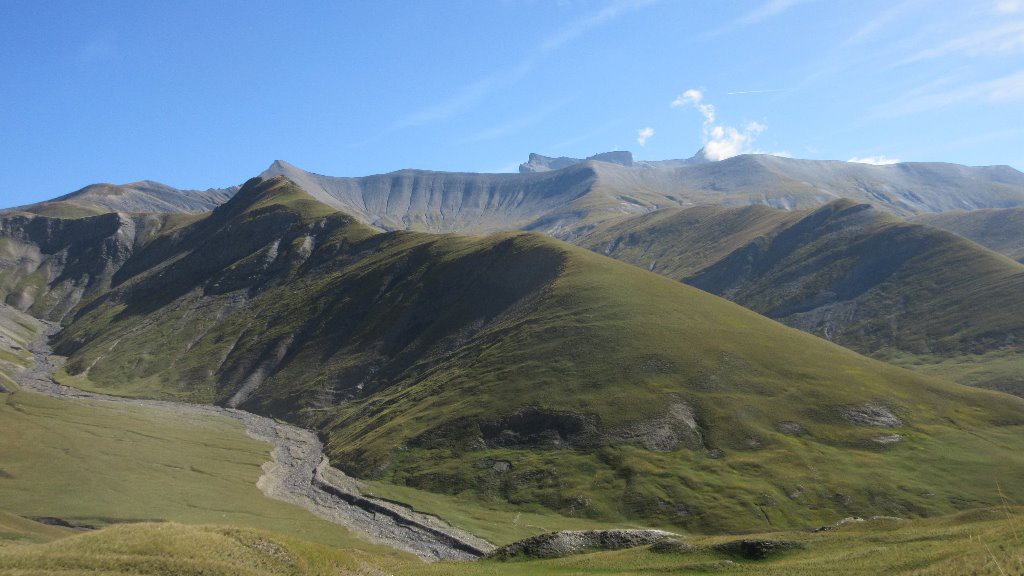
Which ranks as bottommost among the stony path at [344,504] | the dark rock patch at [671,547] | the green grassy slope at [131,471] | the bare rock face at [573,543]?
the stony path at [344,504]

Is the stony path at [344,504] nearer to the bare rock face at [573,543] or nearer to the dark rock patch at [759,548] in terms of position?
the bare rock face at [573,543]

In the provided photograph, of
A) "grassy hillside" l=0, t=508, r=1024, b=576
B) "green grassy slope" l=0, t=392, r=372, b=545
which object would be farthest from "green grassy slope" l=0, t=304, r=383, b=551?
"grassy hillside" l=0, t=508, r=1024, b=576

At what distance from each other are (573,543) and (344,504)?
2491 inches

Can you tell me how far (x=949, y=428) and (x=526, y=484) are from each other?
80743 millimetres

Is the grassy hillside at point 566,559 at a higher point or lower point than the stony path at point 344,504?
higher

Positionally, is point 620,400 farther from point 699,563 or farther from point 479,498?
point 699,563

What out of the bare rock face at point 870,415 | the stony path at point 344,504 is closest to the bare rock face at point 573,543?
the stony path at point 344,504

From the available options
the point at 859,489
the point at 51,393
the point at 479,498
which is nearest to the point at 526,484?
the point at 479,498

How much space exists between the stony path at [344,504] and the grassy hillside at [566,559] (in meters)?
37.9

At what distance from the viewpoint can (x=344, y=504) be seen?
113m

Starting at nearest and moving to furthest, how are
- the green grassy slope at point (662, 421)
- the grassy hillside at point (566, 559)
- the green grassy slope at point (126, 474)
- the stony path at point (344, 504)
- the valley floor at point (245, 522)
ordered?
the grassy hillside at point (566, 559) < the valley floor at point (245, 522) < the green grassy slope at point (126, 474) < the stony path at point (344, 504) < the green grassy slope at point (662, 421)

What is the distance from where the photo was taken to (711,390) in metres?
130

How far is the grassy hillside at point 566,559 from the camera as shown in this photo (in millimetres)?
37406

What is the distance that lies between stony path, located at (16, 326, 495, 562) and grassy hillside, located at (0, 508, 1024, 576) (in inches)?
1493
